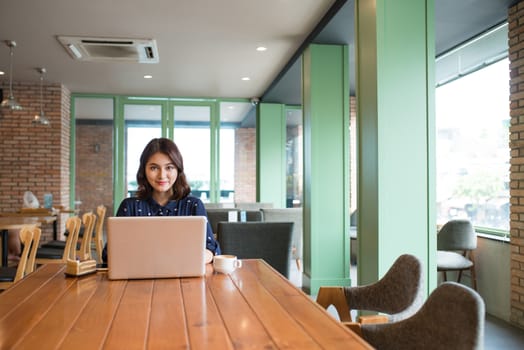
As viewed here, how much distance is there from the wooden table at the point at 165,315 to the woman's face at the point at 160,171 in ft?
2.08

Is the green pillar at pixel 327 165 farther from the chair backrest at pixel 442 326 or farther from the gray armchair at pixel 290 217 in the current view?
the chair backrest at pixel 442 326

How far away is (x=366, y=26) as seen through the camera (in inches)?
126

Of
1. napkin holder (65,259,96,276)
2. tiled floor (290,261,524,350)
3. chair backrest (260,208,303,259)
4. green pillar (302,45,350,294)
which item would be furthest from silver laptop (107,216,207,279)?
chair backrest (260,208,303,259)

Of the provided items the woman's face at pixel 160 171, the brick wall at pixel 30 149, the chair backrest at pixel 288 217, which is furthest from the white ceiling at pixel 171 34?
the woman's face at pixel 160 171

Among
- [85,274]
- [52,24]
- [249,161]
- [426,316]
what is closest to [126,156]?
[249,161]

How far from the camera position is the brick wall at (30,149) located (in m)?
7.26

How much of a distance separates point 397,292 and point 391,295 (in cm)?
4

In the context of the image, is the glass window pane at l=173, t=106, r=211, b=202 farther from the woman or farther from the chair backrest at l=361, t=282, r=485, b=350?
the chair backrest at l=361, t=282, r=485, b=350

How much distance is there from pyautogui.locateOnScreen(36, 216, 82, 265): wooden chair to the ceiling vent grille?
6.62 feet

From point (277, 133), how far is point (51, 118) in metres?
3.85

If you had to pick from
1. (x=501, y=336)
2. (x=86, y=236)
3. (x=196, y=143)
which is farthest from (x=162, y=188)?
(x=196, y=143)

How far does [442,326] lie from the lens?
4.42ft

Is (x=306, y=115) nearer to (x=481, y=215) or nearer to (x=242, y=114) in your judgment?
(x=481, y=215)

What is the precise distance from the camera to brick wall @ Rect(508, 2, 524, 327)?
11.7 ft
